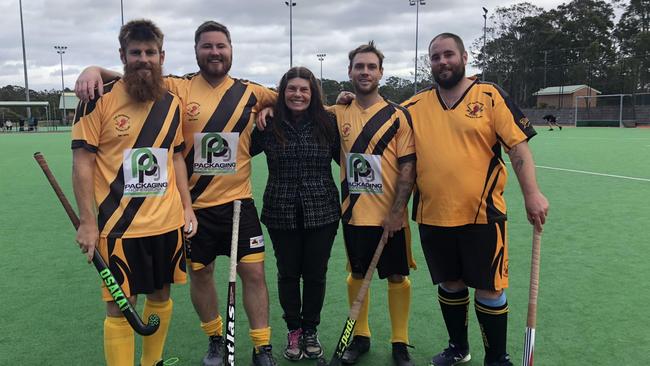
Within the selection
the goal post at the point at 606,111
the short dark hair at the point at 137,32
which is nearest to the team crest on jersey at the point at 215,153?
the short dark hair at the point at 137,32

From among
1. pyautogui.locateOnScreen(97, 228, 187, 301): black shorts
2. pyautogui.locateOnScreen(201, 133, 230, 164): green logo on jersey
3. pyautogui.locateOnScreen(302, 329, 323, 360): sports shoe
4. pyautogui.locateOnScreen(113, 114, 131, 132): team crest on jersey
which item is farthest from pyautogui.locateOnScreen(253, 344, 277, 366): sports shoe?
pyautogui.locateOnScreen(113, 114, 131, 132): team crest on jersey

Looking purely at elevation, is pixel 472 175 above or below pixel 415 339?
above

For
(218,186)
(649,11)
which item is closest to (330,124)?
(218,186)

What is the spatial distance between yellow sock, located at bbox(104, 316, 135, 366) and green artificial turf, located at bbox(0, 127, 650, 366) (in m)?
0.59

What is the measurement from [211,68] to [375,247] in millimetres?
1612

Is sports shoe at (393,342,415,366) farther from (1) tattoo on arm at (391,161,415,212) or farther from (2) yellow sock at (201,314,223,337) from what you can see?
(2) yellow sock at (201,314,223,337)

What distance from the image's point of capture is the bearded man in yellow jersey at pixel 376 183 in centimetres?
334

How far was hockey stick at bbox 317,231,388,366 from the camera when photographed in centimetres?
312

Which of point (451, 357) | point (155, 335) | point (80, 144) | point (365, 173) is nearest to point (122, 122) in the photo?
point (80, 144)

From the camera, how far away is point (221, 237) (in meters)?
3.39

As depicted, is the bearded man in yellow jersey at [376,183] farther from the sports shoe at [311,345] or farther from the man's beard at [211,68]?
the man's beard at [211,68]

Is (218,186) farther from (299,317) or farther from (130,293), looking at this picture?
(299,317)

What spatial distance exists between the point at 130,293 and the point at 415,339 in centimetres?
200

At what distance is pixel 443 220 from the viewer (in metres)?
3.17
